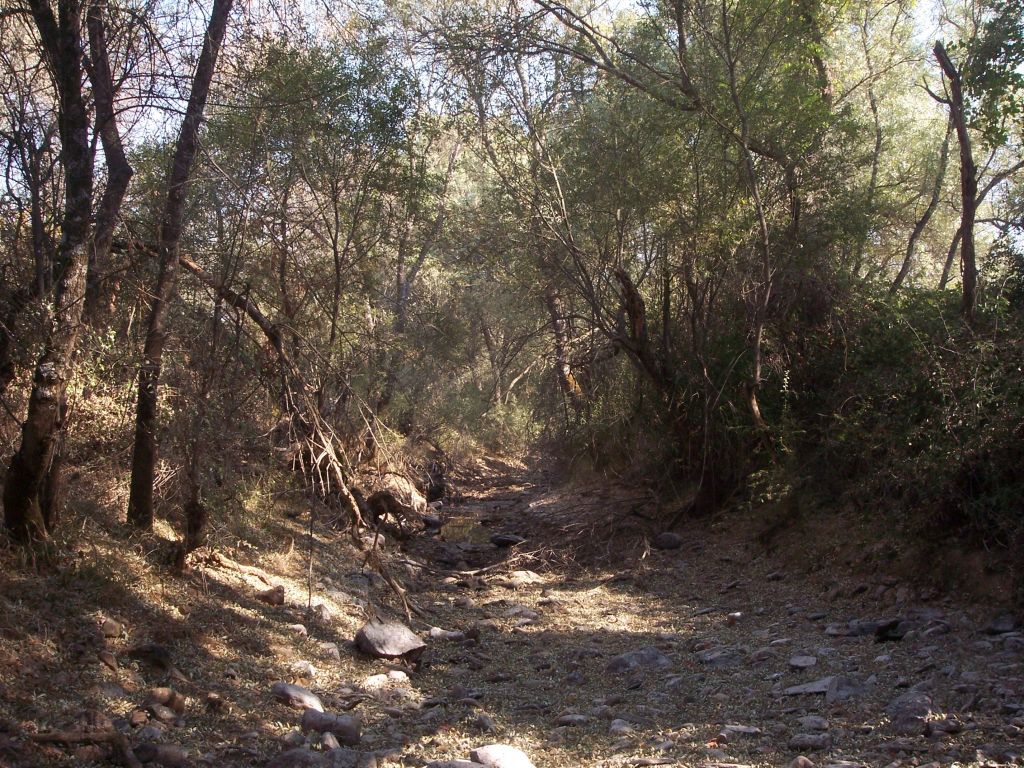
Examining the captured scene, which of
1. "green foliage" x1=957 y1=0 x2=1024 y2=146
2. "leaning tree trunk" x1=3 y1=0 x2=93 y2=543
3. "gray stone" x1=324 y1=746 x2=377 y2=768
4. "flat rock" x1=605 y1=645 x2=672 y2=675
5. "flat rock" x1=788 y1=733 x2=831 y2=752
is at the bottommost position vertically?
"flat rock" x1=605 y1=645 x2=672 y2=675

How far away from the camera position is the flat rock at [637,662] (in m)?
6.73

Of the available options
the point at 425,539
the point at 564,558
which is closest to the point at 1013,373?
the point at 564,558

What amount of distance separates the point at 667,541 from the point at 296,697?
6.65m

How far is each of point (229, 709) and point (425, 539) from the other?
7.87 m

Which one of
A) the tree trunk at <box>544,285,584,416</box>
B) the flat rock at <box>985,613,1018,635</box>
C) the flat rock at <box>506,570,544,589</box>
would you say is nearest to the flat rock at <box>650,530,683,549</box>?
the flat rock at <box>506,570,544,589</box>

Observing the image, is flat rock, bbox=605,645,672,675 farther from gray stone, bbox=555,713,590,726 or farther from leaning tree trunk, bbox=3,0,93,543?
leaning tree trunk, bbox=3,0,93,543

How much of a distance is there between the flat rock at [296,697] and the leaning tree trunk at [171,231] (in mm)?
2536

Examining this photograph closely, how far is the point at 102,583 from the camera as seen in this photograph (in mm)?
6035

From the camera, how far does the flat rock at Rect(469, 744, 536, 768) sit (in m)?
4.54

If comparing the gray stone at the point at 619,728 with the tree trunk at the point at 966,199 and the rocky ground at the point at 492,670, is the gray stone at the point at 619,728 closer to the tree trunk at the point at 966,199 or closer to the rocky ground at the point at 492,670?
the rocky ground at the point at 492,670

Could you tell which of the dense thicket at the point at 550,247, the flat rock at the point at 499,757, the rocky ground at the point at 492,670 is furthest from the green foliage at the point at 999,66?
the flat rock at the point at 499,757

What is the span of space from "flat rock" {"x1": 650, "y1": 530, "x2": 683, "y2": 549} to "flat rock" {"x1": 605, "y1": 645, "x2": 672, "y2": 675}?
4227mm

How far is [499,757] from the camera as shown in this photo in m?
4.59

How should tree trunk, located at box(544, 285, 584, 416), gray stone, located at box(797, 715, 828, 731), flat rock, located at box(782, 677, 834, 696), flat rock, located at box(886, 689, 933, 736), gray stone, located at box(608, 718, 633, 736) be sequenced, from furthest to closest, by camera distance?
tree trunk, located at box(544, 285, 584, 416) → flat rock, located at box(782, 677, 834, 696) → gray stone, located at box(608, 718, 633, 736) → gray stone, located at box(797, 715, 828, 731) → flat rock, located at box(886, 689, 933, 736)
